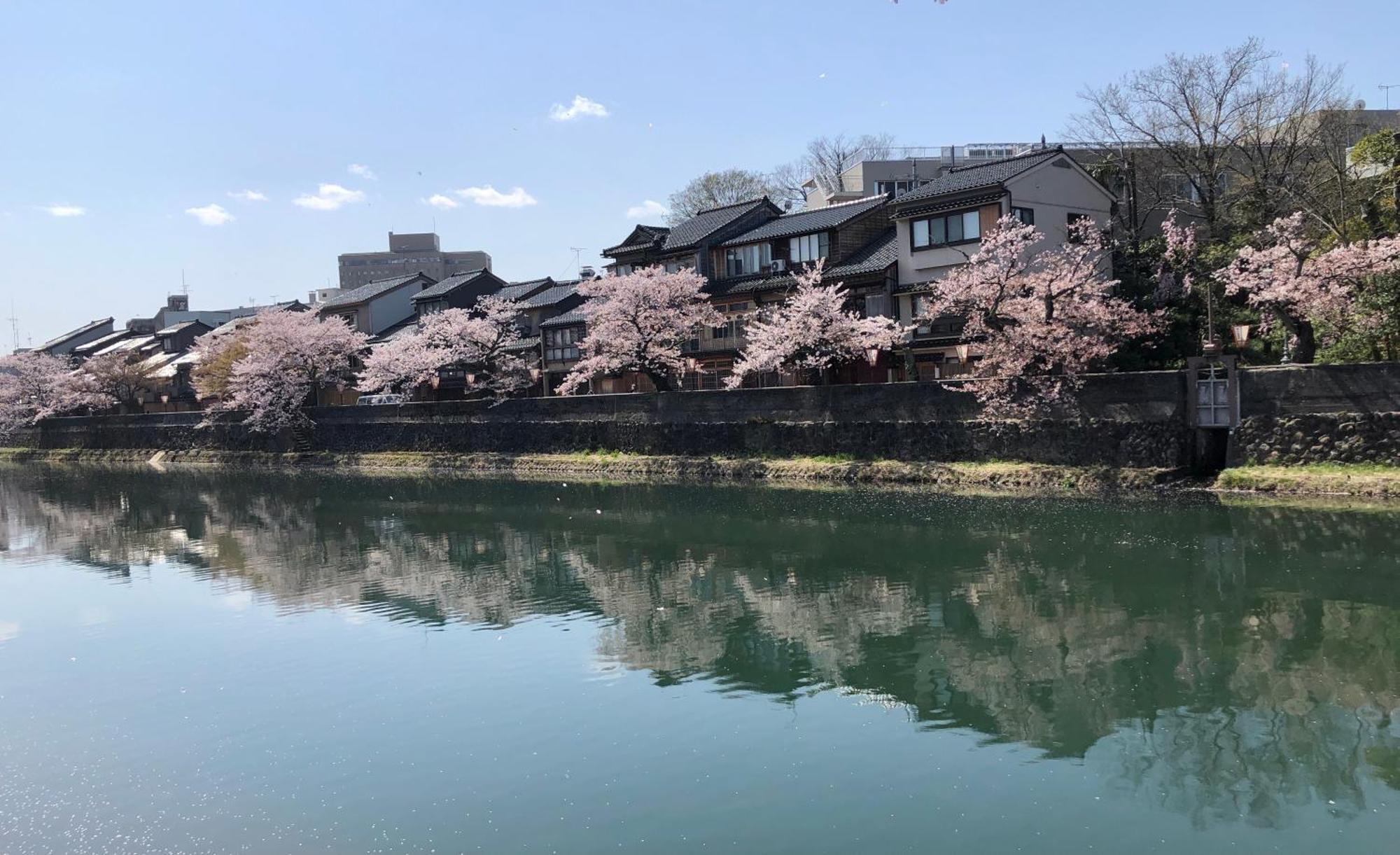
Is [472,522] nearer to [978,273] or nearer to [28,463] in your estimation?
[978,273]

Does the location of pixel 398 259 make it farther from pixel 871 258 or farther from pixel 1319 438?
pixel 1319 438

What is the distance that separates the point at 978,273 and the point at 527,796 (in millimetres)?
26166

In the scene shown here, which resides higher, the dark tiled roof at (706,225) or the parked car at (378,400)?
the dark tiled roof at (706,225)

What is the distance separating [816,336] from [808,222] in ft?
35.2

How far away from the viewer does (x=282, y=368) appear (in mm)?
56375

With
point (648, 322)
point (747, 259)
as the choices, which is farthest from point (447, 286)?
point (648, 322)

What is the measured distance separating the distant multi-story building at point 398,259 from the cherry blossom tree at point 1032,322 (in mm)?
112569

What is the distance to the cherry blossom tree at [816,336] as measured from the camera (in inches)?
1473

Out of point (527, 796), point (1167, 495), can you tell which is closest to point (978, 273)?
point (1167, 495)

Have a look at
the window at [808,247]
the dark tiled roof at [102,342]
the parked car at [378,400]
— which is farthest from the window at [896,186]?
the dark tiled roof at [102,342]

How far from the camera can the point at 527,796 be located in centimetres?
973

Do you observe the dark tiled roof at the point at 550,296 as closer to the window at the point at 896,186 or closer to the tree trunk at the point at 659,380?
the tree trunk at the point at 659,380

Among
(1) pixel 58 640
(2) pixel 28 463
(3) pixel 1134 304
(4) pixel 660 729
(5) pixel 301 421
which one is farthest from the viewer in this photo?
(2) pixel 28 463

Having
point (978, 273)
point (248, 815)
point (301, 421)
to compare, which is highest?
point (978, 273)
